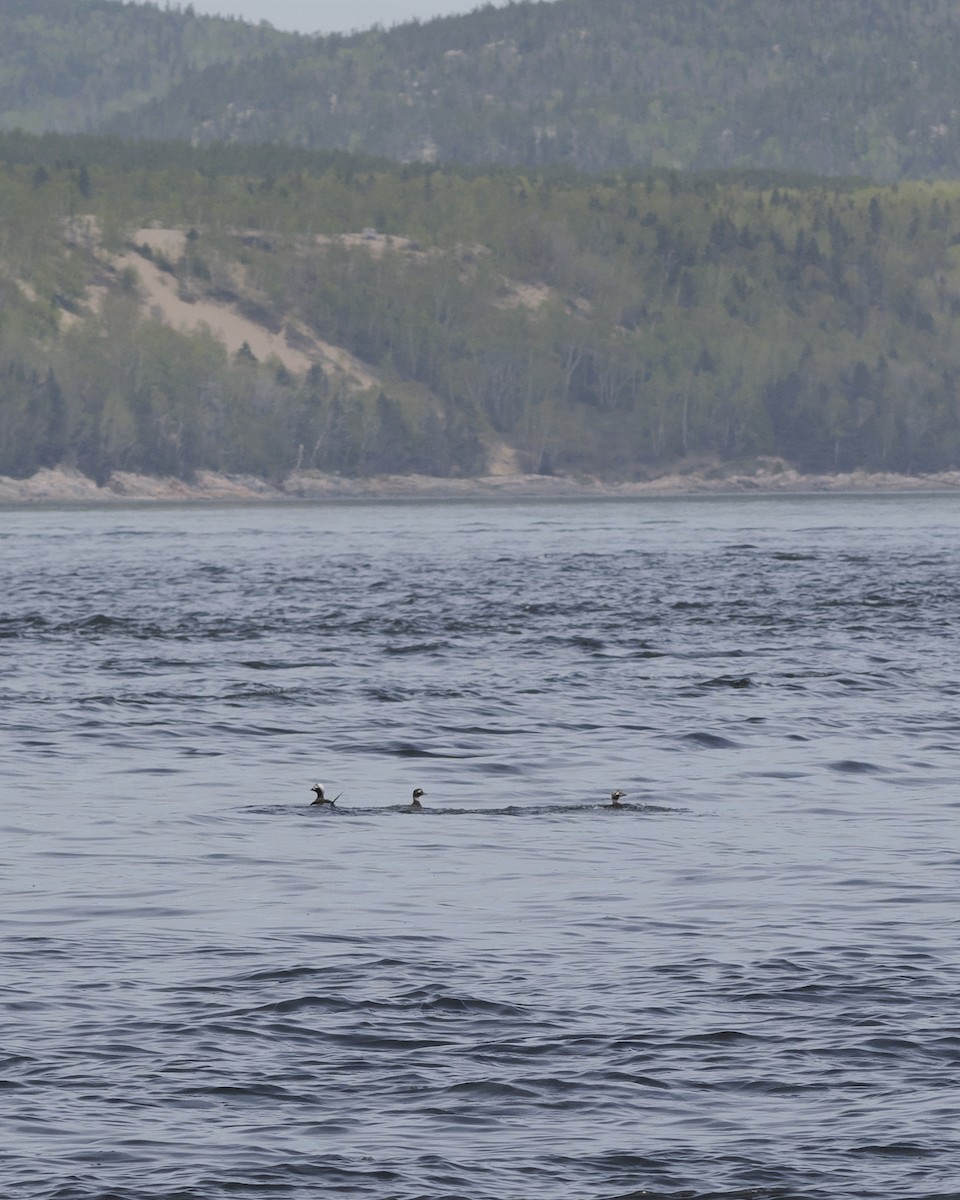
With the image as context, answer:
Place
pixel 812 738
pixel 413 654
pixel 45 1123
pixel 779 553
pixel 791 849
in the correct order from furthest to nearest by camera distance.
Result: pixel 779 553
pixel 413 654
pixel 812 738
pixel 791 849
pixel 45 1123

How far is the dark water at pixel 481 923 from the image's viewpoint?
13.1 meters

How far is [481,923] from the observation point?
19297 mm

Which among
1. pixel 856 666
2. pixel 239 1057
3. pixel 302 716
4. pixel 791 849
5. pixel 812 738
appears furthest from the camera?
pixel 856 666

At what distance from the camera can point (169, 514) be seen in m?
171

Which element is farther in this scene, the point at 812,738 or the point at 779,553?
the point at 779,553

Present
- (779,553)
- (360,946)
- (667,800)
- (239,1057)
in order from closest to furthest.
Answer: (239,1057), (360,946), (667,800), (779,553)

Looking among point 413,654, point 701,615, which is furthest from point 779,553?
point 413,654

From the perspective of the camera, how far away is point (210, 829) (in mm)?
24719

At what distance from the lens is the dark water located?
13.1m

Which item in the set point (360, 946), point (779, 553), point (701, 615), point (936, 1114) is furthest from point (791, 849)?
point (779, 553)

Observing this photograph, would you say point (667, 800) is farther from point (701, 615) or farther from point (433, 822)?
point (701, 615)

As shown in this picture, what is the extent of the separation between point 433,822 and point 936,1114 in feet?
40.7

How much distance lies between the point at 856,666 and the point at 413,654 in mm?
9917

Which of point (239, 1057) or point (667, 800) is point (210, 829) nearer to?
point (667, 800)
